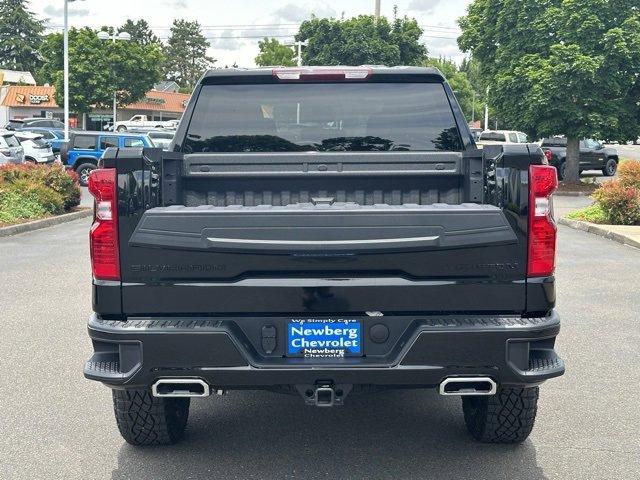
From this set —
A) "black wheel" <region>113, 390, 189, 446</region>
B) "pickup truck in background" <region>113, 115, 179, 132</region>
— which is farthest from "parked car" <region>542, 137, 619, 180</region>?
"black wheel" <region>113, 390, 189, 446</region>

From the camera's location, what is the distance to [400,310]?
3.91 metres

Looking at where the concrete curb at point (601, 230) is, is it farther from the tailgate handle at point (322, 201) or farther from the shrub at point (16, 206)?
the shrub at point (16, 206)

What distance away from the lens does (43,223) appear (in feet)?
58.9

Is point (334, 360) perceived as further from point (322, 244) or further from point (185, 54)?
point (185, 54)

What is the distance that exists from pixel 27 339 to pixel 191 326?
13.7 ft

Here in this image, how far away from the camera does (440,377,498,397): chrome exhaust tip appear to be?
3.97 m

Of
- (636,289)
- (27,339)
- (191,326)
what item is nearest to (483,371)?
(191,326)

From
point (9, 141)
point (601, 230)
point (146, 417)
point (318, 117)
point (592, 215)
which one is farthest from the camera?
point (9, 141)

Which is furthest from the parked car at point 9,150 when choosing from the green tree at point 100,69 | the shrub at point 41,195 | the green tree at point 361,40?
the green tree at point 100,69

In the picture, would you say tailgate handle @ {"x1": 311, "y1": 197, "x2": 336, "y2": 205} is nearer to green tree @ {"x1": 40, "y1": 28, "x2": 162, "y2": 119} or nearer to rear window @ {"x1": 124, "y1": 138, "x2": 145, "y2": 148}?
rear window @ {"x1": 124, "y1": 138, "x2": 145, "y2": 148}

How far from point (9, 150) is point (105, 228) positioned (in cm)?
2712

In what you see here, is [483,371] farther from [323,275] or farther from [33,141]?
[33,141]

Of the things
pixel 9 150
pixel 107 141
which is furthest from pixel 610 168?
pixel 9 150

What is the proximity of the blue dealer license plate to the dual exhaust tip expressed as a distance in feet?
0.59
